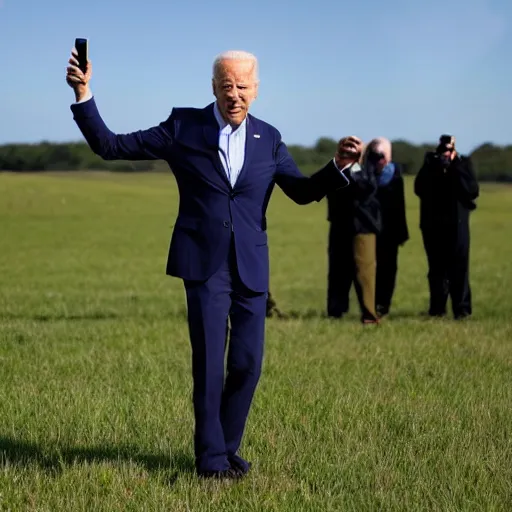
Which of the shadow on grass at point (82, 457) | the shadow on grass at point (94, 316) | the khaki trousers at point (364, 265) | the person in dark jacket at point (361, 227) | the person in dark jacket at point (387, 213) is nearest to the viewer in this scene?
the shadow on grass at point (82, 457)

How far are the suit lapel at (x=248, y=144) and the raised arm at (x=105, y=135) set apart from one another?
1.33 ft

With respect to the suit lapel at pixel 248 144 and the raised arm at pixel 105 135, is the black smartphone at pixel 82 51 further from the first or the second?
the suit lapel at pixel 248 144

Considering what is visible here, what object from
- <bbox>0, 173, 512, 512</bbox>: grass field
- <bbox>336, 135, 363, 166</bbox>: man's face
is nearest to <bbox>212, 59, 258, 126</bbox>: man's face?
<bbox>336, 135, 363, 166</bbox>: man's face


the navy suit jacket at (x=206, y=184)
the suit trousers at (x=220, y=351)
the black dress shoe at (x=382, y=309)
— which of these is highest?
the navy suit jacket at (x=206, y=184)

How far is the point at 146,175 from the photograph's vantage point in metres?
83.5

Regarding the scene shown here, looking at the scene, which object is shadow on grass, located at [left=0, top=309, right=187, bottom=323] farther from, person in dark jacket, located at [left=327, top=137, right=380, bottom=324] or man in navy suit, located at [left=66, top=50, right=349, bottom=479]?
man in navy suit, located at [left=66, top=50, right=349, bottom=479]

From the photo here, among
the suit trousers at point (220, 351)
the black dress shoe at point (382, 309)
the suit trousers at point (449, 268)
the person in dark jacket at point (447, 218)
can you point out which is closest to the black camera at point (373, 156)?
the person in dark jacket at point (447, 218)

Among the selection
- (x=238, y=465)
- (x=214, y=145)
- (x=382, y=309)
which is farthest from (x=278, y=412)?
(x=382, y=309)

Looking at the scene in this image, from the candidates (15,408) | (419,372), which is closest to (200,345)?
(15,408)

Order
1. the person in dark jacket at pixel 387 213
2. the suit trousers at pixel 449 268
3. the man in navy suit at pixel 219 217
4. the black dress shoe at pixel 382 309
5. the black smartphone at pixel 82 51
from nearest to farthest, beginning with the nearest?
1. the black smartphone at pixel 82 51
2. the man in navy suit at pixel 219 217
3. the person in dark jacket at pixel 387 213
4. the suit trousers at pixel 449 268
5. the black dress shoe at pixel 382 309

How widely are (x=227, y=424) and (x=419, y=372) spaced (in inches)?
154

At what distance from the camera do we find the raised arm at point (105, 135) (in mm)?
5406

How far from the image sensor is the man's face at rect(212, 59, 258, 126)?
17.9ft

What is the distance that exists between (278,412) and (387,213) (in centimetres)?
819
